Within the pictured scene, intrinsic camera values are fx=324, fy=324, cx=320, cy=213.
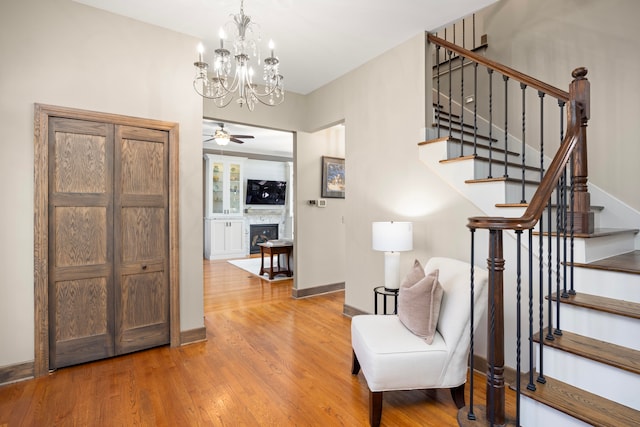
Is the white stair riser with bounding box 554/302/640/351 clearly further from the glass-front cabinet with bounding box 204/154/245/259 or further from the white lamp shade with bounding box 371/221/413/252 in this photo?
the glass-front cabinet with bounding box 204/154/245/259

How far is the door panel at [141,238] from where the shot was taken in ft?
9.18

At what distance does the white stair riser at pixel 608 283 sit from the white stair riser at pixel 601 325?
239 millimetres

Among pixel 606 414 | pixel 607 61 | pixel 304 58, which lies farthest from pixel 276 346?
pixel 607 61

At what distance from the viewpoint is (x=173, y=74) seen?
3.04 meters

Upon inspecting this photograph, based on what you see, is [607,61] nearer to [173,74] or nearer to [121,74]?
[173,74]

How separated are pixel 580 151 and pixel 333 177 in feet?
10.9

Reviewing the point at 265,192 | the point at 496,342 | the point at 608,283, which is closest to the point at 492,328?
the point at 496,342

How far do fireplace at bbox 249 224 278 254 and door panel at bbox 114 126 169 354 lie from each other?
6016 millimetres

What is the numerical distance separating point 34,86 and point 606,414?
4.00 m

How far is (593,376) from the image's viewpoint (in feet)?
5.01

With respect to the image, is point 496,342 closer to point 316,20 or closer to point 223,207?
point 316,20

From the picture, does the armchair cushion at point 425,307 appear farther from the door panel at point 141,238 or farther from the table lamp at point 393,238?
the door panel at point 141,238

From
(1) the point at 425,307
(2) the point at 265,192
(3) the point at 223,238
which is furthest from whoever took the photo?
(2) the point at 265,192

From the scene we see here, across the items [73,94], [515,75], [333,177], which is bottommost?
[333,177]
